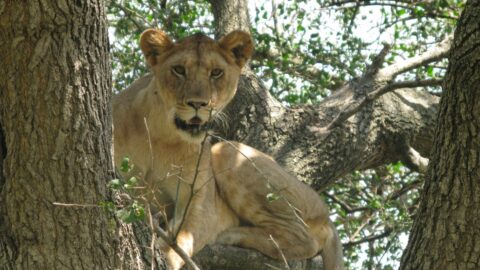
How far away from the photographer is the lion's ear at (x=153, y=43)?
229 inches

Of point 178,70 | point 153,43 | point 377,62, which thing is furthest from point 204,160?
point 377,62

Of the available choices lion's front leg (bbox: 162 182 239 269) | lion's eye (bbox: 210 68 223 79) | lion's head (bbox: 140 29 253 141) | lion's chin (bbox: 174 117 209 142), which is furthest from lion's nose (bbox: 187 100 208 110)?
lion's front leg (bbox: 162 182 239 269)

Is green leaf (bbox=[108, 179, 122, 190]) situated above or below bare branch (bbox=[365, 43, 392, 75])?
below

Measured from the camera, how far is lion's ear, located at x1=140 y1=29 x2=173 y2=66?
5820 mm

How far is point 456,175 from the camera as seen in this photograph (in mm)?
3412

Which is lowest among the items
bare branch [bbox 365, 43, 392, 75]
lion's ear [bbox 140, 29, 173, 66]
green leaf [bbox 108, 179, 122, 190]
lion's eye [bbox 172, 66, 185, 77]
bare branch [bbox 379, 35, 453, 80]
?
green leaf [bbox 108, 179, 122, 190]

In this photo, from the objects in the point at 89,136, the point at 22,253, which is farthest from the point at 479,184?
the point at 22,253

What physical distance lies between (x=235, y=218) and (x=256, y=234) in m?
0.29

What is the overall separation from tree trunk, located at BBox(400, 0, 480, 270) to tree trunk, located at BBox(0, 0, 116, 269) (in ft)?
4.28

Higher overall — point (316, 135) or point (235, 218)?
point (316, 135)

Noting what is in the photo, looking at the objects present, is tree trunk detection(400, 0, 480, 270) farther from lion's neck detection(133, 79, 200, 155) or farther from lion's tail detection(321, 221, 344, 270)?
lion's tail detection(321, 221, 344, 270)

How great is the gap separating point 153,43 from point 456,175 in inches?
118

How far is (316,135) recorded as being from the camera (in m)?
6.55

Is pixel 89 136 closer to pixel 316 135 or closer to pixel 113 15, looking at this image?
pixel 316 135
